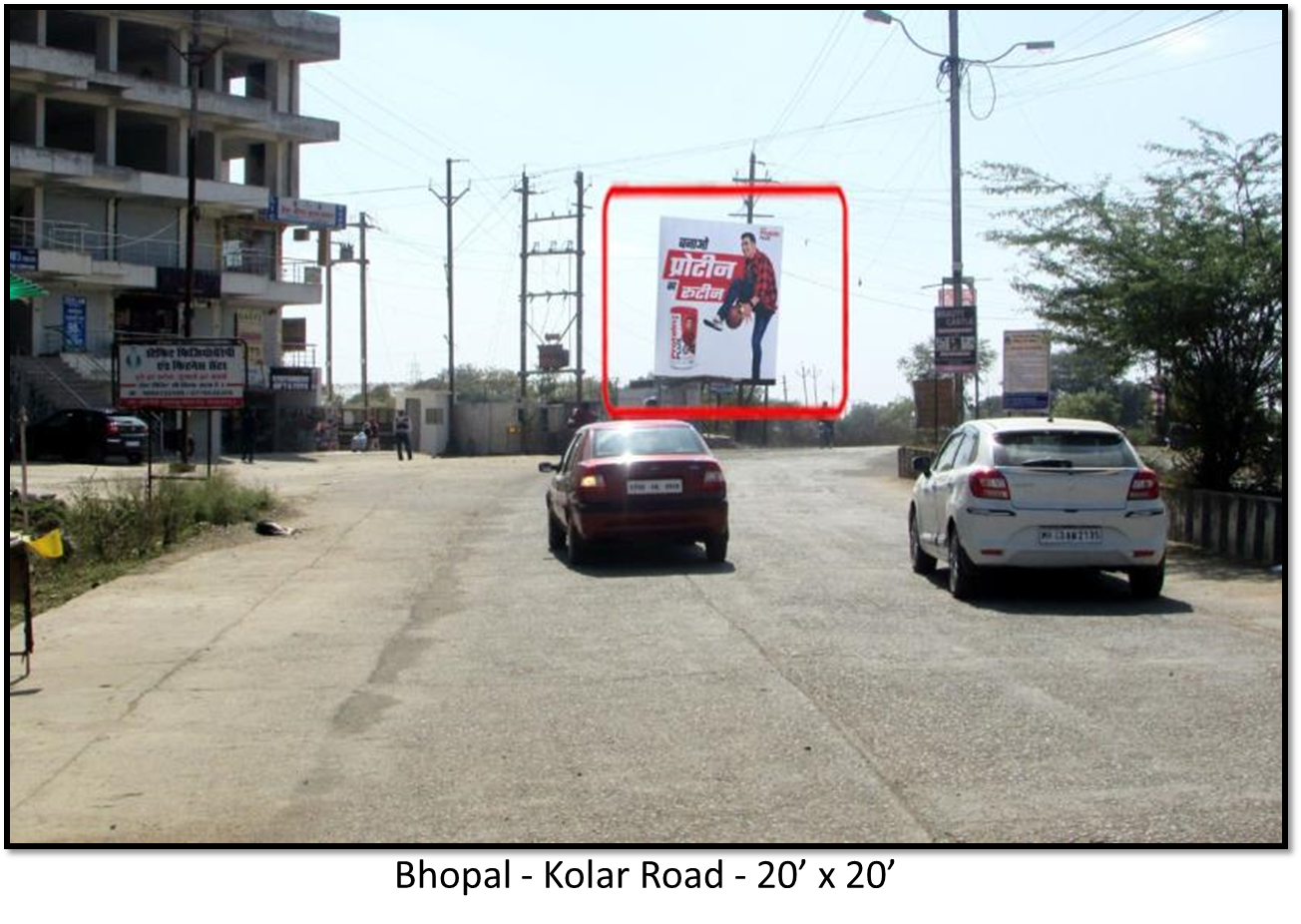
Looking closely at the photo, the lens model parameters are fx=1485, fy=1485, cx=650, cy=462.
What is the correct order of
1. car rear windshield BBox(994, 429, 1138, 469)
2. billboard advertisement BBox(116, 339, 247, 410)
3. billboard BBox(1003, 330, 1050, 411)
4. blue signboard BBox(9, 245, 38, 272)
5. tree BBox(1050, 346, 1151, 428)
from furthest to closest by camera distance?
blue signboard BBox(9, 245, 38, 272), billboard BBox(1003, 330, 1050, 411), billboard advertisement BBox(116, 339, 247, 410), tree BBox(1050, 346, 1151, 428), car rear windshield BBox(994, 429, 1138, 469)

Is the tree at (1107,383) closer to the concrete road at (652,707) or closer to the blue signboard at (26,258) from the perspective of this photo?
the concrete road at (652,707)

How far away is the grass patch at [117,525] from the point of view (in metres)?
14.3

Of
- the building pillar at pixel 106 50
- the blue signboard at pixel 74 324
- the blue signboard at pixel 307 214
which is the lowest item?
the blue signboard at pixel 74 324

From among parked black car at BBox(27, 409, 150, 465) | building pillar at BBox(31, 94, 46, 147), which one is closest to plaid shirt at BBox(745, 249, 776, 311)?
parked black car at BBox(27, 409, 150, 465)

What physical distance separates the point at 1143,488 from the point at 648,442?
5.56m

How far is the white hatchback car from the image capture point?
11562mm

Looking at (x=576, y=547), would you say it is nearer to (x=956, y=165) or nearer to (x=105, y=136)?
(x=956, y=165)

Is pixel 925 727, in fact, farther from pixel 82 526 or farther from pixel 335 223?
pixel 335 223

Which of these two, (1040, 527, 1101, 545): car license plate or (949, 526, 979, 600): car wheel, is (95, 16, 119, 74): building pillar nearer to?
(949, 526, 979, 600): car wheel

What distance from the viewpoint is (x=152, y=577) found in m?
14.5

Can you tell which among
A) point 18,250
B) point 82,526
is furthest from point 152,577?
point 18,250

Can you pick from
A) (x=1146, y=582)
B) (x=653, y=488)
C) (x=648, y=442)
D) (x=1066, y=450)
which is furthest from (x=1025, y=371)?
(x=1146, y=582)

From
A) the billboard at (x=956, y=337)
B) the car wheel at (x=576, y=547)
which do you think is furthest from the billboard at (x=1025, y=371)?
the car wheel at (x=576, y=547)

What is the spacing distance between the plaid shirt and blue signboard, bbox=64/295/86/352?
31056mm
